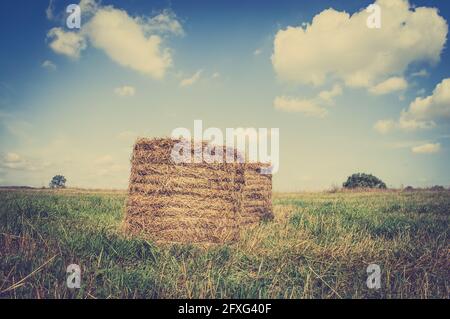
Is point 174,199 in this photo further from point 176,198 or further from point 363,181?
point 363,181

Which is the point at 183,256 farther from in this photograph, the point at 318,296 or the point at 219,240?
the point at 219,240

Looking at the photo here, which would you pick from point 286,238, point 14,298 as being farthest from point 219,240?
point 14,298

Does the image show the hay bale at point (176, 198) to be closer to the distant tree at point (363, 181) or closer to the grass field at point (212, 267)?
the grass field at point (212, 267)

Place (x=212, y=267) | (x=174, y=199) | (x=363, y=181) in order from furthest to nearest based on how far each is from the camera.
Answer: (x=363, y=181) < (x=174, y=199) < (x=212, y=267)

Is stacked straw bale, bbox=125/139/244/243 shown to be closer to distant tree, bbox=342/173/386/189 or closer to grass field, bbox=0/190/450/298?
grass field, bbox=0/190/450/298

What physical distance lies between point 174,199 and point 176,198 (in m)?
0.04

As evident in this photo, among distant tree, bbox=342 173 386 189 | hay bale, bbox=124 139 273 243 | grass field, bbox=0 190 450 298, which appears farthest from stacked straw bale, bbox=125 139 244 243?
distant tree, bbox=342 173 386 189

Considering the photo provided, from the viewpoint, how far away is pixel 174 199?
6.68 m

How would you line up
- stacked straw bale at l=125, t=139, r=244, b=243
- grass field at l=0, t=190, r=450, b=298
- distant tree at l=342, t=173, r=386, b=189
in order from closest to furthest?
grass field at l=0, t=190, r=450, b=298
stacked straw bale at l=125, t=139, r=244, b=243
distant tree at l=342, t=173, r=386, b=189

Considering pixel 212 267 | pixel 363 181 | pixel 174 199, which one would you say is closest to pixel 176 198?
pixel 174 199

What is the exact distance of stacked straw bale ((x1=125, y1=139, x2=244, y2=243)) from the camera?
21.6 ft

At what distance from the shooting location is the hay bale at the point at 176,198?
259 inches

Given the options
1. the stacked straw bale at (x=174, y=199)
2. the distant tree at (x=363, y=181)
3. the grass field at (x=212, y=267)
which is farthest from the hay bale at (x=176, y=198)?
the distant tree at (x=363, y=181)
